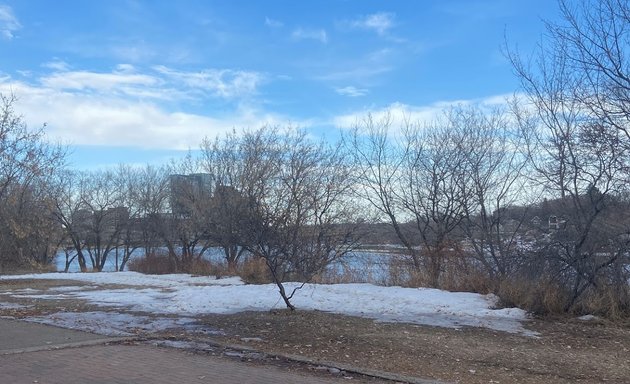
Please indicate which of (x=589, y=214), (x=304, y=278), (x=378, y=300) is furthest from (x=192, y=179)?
(x=589, y=214)

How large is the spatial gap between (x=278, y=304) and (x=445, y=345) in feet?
17.5

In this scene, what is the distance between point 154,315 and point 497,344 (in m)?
6.65

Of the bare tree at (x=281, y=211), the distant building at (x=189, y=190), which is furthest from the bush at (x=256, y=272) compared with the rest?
the distant building at (x=189, y=190)

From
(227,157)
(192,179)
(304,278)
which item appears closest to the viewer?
(304,278)

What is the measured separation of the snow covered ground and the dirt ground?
0.71 meters

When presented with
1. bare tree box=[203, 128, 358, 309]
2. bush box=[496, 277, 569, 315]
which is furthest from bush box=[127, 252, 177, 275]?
bush box=[496, 277, 569, 315]

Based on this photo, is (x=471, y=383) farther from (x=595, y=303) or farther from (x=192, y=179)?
(x=192, y=179)

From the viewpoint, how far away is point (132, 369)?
7402 mm

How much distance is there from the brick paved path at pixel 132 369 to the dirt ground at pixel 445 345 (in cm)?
109

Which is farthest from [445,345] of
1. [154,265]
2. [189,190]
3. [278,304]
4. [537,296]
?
[189,190]

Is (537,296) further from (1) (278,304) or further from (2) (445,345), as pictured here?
(1) (278,304)

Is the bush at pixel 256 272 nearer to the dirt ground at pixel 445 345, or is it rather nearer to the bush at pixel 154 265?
the bush at pixel 154 265

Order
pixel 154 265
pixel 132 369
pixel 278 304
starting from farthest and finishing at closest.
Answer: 1. pixel 154 265
2. pixel 278 304
3. pixel 132 369

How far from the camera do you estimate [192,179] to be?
1494 inches
